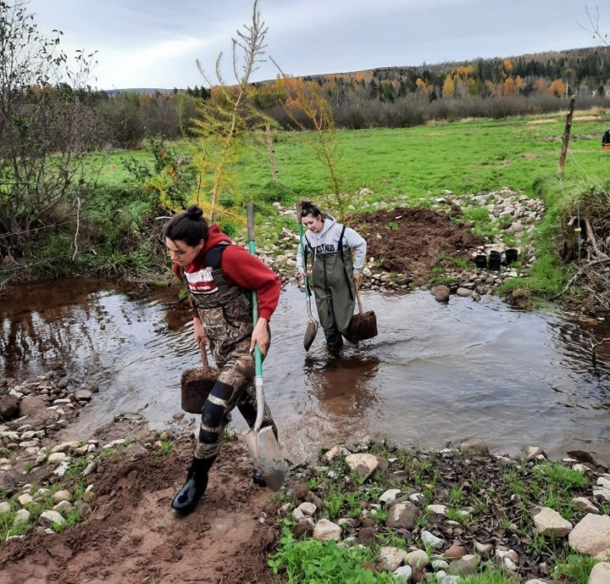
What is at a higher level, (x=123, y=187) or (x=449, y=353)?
(x=123, y=187)

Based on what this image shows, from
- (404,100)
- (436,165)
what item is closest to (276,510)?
(436,165)

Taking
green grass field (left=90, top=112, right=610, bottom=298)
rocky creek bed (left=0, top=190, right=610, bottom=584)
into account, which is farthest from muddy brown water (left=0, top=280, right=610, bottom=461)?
green grass field (left=90, top=112, right=610, bottom=298)

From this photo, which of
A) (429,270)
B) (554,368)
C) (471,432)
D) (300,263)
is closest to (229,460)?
(471,432)

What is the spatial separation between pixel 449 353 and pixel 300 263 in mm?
2275

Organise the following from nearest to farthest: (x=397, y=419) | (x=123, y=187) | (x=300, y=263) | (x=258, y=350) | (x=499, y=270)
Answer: (x=258, y=350) → (x=397, y=419) → (x=300, y=263) → (x=499, y=270) → (x=123, y=187)

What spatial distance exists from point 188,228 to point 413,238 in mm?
8695

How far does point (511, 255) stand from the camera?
1018 centimetres

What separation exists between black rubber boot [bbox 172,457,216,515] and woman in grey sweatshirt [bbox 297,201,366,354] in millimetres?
3180

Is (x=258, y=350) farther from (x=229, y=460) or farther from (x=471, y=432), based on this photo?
(x=471, y=432)

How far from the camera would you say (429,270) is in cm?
1049

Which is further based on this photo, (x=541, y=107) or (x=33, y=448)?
(x=541, y=107)

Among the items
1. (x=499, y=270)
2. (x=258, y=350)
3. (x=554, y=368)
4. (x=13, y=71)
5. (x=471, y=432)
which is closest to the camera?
(x=258, y=350)

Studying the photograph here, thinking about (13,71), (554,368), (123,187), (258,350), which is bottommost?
(554,368)

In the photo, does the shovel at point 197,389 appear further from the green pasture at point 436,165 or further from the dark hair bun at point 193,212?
the green pasture at point 436,165
